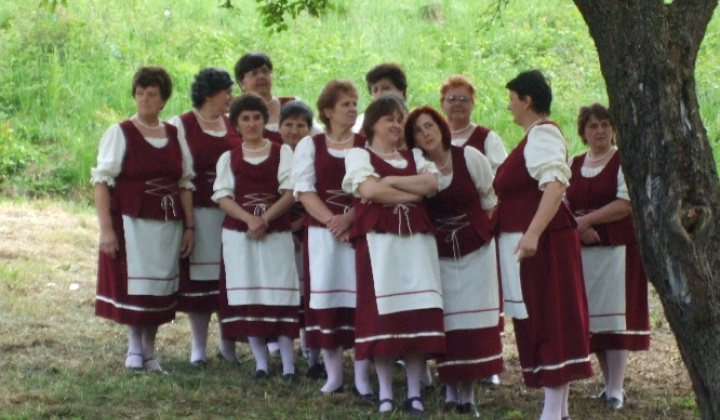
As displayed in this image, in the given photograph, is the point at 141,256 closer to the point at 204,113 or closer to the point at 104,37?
the point at 204,113

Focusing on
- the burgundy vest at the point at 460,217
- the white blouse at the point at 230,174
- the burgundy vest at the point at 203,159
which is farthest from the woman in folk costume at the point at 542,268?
the burgundy vest at the point at 203,159

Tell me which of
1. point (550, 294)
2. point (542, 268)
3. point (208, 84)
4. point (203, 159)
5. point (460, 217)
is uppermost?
point (208, 84)

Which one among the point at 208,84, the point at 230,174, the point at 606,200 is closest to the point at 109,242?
the point at 230,174

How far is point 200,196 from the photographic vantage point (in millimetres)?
7098

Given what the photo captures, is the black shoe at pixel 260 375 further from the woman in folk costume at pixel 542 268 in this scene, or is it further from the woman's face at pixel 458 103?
the woman's face at pixel 458 103

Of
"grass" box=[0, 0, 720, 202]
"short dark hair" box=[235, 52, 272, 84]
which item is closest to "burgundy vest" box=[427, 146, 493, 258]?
"short dark hair" box=[235, 52, 272, 84]

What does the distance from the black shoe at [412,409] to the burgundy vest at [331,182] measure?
110 cm

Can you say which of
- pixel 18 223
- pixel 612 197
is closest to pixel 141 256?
pixel 612 197

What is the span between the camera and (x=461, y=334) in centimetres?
610

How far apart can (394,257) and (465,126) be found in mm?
1263

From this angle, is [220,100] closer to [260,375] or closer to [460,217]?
[260,375]

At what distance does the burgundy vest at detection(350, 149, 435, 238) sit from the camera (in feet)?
19.5

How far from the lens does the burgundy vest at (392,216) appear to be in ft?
19.5

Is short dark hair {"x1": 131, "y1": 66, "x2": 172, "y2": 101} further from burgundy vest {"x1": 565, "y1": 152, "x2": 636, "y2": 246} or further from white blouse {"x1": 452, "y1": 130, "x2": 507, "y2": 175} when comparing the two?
burgundy vest {"x1": 565, "y1": 152, "x2": 636, "y2": 246}
